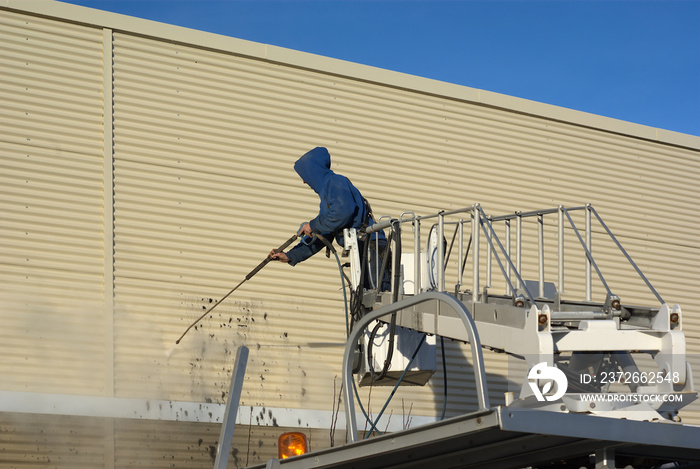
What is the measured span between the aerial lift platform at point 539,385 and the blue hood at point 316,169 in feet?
2.45

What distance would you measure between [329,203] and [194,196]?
3.77 m

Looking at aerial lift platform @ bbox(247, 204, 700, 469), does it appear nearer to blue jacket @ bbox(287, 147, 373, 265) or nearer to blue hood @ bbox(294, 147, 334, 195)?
blue jacket @ bbox(287, 147, 373, 265)

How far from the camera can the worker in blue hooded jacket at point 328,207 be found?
9164 mm

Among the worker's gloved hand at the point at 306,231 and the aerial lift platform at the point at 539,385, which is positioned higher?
the worker's gloved hand at the point at 306,231

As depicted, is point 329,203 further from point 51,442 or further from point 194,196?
point 51,442

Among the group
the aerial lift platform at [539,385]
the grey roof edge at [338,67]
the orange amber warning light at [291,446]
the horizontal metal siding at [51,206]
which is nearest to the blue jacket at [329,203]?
the aerial lift platform at [539,385]

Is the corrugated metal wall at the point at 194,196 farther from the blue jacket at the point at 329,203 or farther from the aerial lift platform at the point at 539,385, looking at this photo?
the aerial lift platform at the point at 539,385

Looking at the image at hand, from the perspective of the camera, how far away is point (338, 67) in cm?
1369

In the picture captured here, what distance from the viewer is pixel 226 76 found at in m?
12.9

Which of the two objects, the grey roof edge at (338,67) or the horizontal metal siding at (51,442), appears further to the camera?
the grey roof edge at (338,67)

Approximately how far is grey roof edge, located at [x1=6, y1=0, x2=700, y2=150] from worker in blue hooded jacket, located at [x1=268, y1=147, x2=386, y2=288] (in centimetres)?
386

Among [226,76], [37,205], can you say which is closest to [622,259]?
[226,76]

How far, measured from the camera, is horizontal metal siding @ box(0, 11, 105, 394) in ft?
36.2

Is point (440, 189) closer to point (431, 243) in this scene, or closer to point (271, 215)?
point (271, 215)
